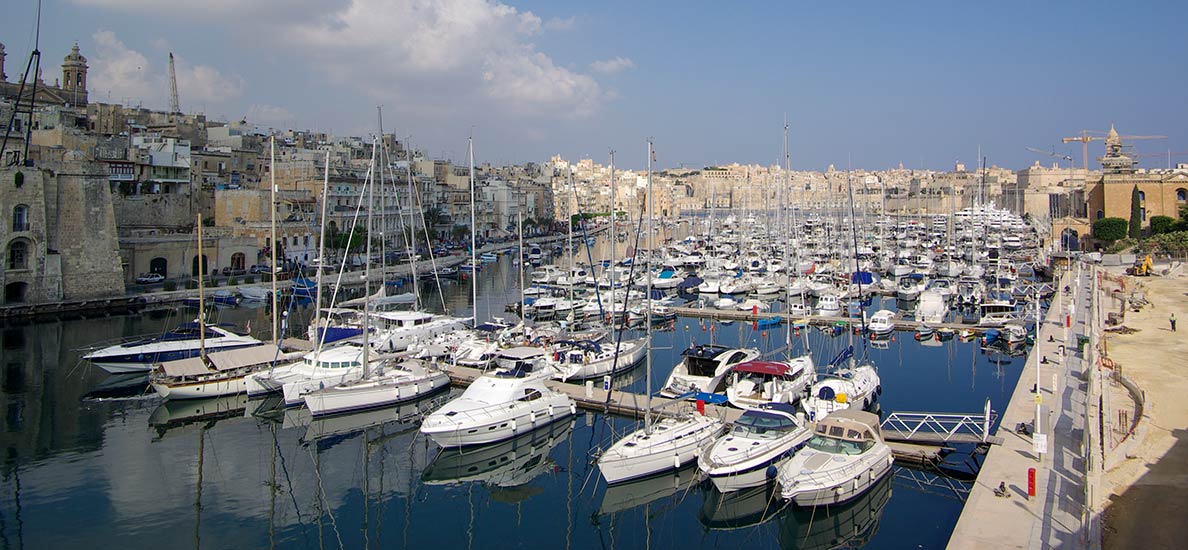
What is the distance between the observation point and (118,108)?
60.8 meters

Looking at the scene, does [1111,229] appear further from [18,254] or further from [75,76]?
[75,76]

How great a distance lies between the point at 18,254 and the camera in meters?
32.7

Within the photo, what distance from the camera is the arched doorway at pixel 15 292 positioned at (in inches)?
1270

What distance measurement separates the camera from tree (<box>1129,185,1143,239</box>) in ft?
171

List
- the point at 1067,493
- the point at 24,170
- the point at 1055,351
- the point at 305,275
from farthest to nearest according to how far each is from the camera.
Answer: the point at 305,275
the point at 24,170
the point at 1055,351
the point at 1067,493

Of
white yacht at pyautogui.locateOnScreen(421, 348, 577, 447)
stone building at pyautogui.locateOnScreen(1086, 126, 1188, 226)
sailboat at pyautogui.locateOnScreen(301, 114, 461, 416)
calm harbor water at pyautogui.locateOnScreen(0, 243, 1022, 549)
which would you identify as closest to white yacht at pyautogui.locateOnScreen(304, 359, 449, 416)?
sailboat at pyautogui.locateOnScreen(301, 114, 461, 416)

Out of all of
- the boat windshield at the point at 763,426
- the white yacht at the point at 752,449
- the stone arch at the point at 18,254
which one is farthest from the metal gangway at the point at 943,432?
the stone arch at the point at 18,254

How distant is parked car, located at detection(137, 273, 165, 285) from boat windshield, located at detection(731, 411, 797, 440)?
110ft

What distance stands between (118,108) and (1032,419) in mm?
64607

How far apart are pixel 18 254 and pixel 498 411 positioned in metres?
26.8

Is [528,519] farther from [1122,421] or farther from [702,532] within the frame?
[1122,421]

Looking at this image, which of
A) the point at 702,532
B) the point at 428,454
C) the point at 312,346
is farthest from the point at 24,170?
the point at 702,532

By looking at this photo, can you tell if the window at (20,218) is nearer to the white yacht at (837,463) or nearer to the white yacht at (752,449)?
the white yacht at (752,449)

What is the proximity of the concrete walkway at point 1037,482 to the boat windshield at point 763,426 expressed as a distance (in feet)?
10.3
